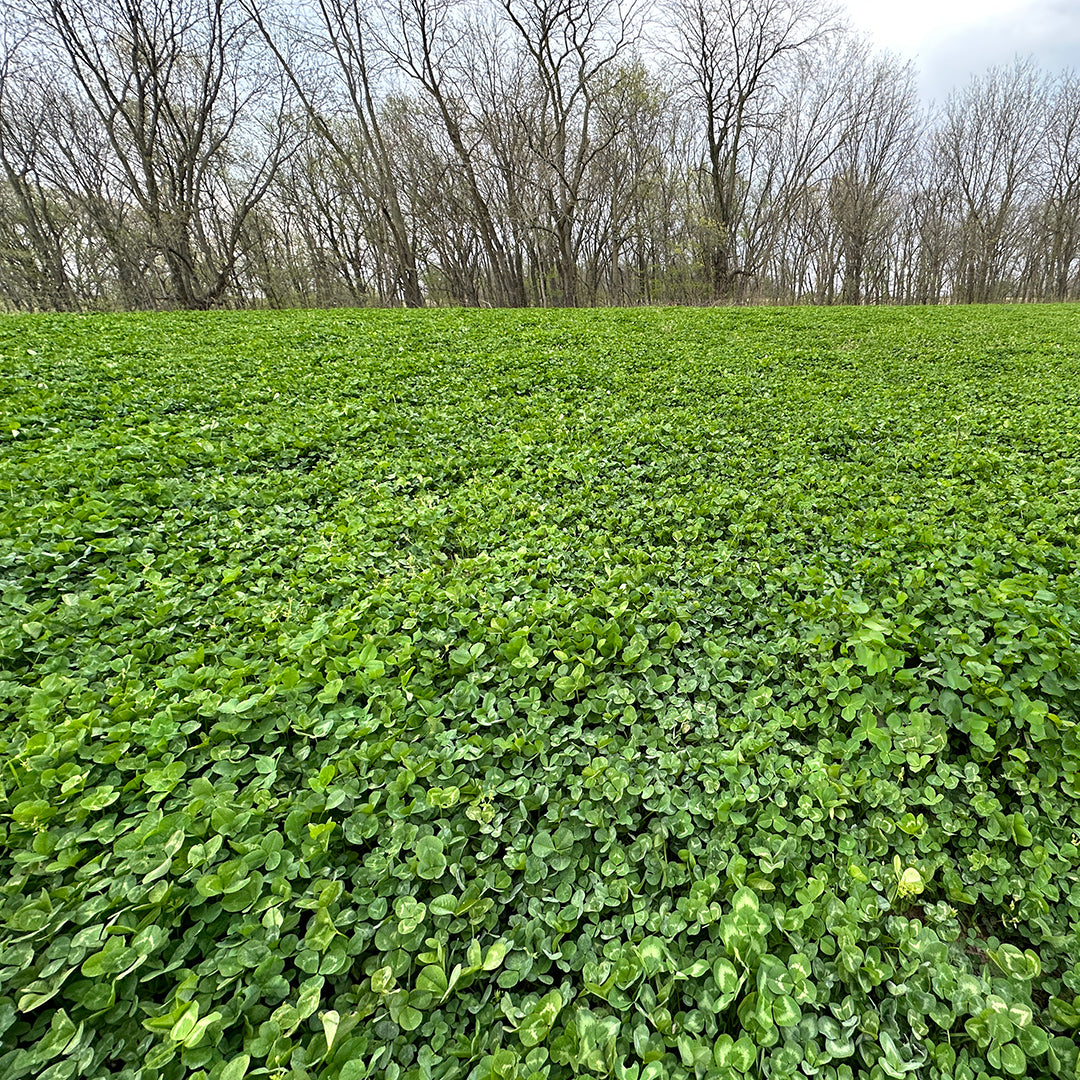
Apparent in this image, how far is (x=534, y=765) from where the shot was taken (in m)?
1.80

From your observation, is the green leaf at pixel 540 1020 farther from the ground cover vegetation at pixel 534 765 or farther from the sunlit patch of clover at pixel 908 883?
the sunlit patch of clover at pixel 908 883

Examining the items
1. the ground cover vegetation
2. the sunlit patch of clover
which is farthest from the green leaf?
the sunlit patch of clover

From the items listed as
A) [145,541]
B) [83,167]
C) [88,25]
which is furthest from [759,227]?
[145,541]

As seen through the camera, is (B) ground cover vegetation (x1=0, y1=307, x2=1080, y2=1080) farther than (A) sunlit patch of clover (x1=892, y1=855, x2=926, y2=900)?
No

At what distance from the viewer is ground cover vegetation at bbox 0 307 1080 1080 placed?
1.18 m

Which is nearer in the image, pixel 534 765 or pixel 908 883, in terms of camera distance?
pixel 908 883

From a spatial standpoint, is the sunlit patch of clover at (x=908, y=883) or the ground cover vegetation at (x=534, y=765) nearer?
the ground cover vegetation at (x=534, y=765)

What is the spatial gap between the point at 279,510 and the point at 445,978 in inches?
108

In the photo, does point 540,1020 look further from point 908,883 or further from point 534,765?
point 908,883

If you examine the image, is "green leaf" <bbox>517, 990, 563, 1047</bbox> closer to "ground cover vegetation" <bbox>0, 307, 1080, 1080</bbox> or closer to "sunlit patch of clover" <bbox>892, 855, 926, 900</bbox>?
"ground cover vegetation" <bbox>0, 307, 1080, 1080</bbox>

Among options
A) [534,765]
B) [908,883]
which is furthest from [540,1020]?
[908,883]

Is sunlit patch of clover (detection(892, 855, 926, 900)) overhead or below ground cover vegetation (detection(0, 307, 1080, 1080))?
below

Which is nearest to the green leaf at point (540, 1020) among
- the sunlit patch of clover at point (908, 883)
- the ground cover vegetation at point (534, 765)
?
the ground cover vegetation at point (534, 765)

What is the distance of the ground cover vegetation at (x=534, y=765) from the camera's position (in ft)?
3.88
